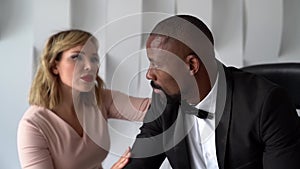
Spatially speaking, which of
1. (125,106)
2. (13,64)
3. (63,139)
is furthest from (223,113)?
(13,64)

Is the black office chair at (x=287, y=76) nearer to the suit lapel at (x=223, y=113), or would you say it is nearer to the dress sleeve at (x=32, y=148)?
the suit lapel at (x=223, y=113)

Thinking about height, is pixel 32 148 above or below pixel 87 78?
below

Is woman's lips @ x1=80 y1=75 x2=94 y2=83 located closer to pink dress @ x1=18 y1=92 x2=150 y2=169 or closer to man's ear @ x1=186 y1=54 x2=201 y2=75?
pink dress @ x1=18 y1=92 x2=150 y2=169

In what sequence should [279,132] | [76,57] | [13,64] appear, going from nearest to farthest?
[279,132] < [76,57] < [13,64]

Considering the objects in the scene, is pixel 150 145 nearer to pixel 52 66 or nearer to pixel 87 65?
pixel 87 65

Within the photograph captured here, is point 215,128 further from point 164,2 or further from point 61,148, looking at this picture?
point 164,2

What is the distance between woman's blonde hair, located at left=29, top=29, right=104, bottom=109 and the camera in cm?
139

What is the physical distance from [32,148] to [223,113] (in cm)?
63

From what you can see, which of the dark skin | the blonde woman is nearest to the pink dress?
the blonde woman

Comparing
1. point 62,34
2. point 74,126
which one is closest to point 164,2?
point 62,34

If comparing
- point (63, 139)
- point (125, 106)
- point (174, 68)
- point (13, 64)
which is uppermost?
point (174, 68)

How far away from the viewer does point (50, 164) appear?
136cm

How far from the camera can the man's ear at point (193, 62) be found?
1090mm

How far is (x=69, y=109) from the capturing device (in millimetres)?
1503
